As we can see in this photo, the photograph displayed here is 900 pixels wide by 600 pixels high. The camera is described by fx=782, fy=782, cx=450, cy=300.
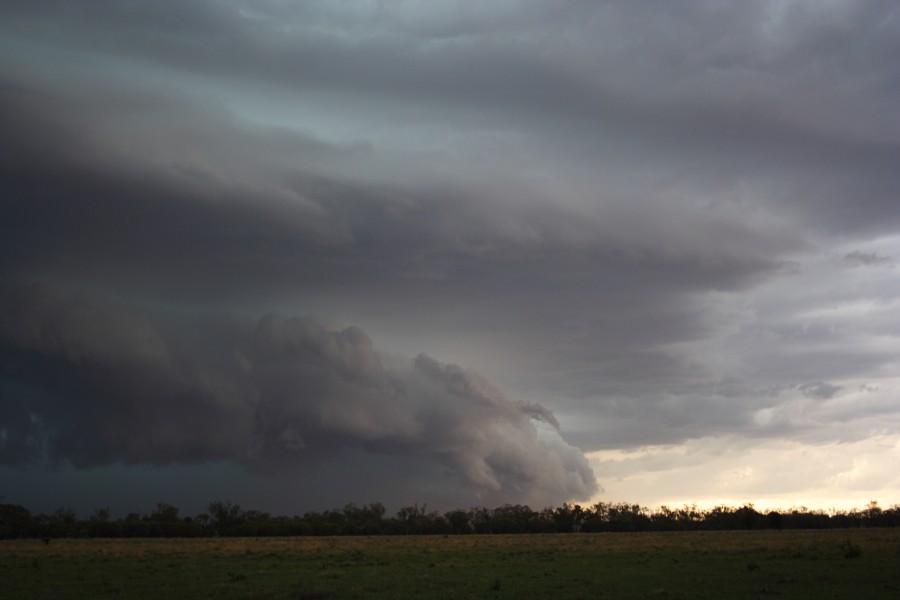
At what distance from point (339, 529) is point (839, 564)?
14443cm

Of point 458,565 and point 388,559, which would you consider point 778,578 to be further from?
point 388,559

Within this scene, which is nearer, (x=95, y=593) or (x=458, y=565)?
(x=95, y=593)

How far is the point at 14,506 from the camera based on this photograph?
141m

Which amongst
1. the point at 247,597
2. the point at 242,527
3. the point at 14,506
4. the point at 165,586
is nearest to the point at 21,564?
the point at 165,586

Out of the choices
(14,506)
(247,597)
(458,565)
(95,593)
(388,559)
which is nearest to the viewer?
(247,597)

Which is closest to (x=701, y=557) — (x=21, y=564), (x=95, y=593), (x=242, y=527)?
(x=95, y=593)

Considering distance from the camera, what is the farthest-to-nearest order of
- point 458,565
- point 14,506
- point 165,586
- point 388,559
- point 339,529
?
1. point 339,529
2. point 14,506
3. point 388,559
4. point 458,565
5. point 165,586

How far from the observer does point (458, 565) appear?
55375mm

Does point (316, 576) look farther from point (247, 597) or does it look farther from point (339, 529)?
point (339, 529)

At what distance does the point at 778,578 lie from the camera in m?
39.7

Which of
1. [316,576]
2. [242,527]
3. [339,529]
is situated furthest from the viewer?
[339,529]

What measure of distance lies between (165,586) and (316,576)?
29.5 feet

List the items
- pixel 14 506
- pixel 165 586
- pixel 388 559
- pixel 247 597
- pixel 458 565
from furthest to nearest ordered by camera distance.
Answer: pixel 14 506 < pixel 388 559 < pixel 458 565 < pixel 165 586 < pixel 247 597

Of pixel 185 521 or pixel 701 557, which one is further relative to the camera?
pixel 185 521
